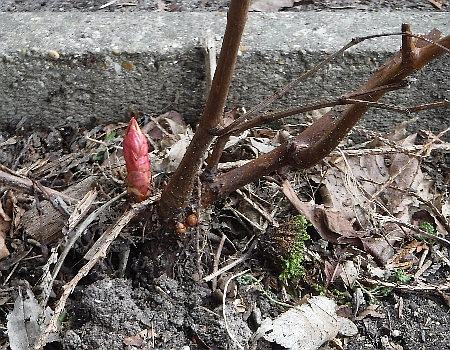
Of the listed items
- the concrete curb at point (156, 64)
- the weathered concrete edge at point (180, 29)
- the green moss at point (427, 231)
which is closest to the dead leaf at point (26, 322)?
the concrete curb at point (156, 64)

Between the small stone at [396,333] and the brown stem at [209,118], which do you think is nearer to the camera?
the brown stem at [209,118]

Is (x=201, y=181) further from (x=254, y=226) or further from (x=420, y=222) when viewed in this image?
(x=420, y=222)

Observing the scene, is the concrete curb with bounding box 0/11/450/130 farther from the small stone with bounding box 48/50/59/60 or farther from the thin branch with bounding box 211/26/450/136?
the thin branch with bounding box 211/26/450/136

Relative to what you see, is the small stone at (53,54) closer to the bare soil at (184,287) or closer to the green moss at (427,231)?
the bare soil at (184,287)

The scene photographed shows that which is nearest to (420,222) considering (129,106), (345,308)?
(345,308)

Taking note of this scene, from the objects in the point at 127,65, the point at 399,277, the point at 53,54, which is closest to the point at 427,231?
the point at 399,277

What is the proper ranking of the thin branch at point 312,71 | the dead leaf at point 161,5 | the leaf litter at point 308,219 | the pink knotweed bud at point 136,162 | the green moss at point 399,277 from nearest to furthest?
the thin branch at point 312,71
the pink knotweed bud at point 136,162
the leaf litter at point 308,219
the green moss at point 399,277
the dead leaf at point 161,5

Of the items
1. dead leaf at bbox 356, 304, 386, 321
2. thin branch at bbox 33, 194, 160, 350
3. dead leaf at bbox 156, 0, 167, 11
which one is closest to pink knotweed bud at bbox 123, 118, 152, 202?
thin branch at bbox 33, 194, 160, 350
